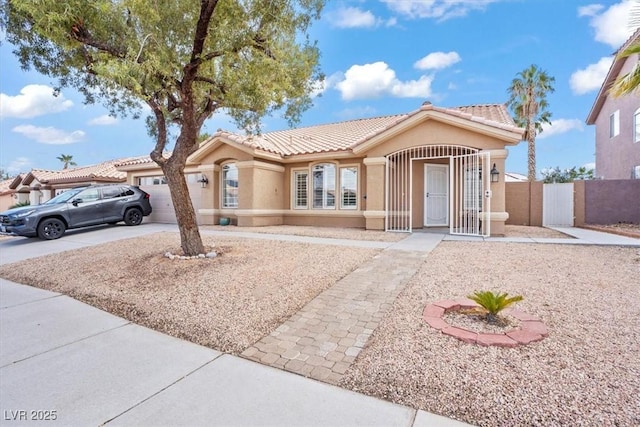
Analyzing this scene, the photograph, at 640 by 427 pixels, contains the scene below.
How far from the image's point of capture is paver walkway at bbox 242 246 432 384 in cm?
328

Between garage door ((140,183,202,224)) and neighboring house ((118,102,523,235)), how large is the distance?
0.18ft

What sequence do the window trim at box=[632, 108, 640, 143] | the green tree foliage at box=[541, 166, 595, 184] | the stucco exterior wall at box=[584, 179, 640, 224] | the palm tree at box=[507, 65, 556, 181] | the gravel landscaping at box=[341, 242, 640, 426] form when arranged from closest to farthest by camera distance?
the gravel landscaping at box=[341, 242, 640, 426] < the stucco exterior wall at box=[584, 179, 640, 224] < the window trim at box=[632, 108, 640, 143] < the palm tree at box=[507, 65, 556, 181] < the green tree foliage at box=[541, 166, 595, 184]

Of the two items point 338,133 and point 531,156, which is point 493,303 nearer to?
point 338,133

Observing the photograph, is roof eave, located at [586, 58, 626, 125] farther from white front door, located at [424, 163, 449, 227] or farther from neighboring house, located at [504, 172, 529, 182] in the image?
white front door, located at [424, 163, 449, 227]

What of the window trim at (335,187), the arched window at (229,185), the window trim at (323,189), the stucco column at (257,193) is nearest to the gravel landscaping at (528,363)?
the window trim at (335,187)

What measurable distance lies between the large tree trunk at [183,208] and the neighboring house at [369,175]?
16.8 feet

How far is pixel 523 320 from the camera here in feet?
12.8

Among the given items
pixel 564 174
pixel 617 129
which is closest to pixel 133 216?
pixel 617 129

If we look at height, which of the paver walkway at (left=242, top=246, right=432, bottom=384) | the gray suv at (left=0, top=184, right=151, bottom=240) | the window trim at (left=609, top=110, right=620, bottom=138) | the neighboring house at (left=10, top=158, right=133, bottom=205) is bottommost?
the paver walkway at (left=242, top=246, right=432, bottom=384)

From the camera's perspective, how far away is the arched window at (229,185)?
51.1 ft

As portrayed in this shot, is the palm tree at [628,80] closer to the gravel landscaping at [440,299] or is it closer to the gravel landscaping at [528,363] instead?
the gravel landscaping at [440,299]

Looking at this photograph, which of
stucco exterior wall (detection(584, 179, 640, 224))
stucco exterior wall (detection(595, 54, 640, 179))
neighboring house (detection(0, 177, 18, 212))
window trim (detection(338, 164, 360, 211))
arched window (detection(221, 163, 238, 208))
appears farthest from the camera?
neighboring house (detection(0, 177, 18, 212))

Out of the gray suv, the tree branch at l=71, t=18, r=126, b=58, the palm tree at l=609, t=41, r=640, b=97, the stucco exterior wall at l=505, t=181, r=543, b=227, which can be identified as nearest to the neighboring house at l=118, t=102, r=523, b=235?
the gray suv

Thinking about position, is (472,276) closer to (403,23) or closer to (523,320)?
(523,320)
